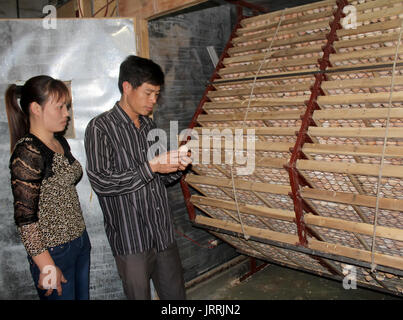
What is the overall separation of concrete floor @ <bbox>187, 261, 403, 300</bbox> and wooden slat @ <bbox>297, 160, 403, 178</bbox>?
85.7 inches

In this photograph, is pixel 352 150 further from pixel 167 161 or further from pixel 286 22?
pixel 286 22

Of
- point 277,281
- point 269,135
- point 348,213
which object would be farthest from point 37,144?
point 277,281

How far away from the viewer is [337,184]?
7.16 feet

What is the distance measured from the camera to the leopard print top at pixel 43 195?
1.77 m

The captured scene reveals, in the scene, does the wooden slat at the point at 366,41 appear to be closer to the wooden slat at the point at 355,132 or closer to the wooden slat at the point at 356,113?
the wooden slat at the point at 356,113

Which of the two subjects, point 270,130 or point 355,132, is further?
point 270,130

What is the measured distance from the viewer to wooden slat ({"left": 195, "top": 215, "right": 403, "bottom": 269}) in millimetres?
2043

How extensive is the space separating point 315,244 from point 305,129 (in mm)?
810

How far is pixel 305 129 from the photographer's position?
87.7 inches

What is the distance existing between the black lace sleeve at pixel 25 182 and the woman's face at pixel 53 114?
182 mm

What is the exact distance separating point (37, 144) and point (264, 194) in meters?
1.57

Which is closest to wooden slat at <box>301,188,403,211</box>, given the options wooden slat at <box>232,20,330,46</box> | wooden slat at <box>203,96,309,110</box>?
wooden slat at <box>203,96,309,110</box>

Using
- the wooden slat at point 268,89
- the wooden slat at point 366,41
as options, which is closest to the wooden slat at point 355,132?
the wooden slat at point 268,89

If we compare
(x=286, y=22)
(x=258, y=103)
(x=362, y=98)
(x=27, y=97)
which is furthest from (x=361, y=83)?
(x=27, y=97)
